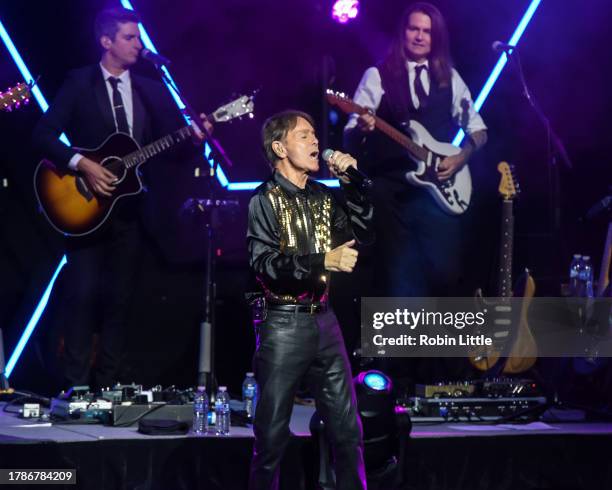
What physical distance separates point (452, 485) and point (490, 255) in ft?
9.73

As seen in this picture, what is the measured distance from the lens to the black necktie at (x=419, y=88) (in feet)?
25.0

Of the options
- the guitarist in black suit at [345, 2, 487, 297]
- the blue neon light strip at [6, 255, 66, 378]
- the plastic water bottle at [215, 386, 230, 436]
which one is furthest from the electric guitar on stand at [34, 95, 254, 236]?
the plastic water bottle at [215, 386, 230, 436]

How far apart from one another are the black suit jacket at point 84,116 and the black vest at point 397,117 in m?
Answer: 1.77

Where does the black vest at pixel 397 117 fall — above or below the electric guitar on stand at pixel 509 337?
above

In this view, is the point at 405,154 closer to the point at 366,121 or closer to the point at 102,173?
the point at 366,121

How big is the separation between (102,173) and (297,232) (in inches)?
111

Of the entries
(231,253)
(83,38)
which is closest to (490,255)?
(231,253)

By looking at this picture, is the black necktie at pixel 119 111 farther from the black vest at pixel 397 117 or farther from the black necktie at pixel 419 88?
the black necktie at pixel 419 88

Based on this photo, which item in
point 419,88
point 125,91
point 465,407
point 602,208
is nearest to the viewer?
point 465,407

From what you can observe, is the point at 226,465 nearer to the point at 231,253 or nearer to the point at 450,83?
A: the point at 231,253

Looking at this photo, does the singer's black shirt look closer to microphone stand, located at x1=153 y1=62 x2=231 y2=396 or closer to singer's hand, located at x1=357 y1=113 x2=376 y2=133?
microphone stand, located at x1=153 y1=62 x2=231 y2=396

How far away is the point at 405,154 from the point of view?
7.48 metres

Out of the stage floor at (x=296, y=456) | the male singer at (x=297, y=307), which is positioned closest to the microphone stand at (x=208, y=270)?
the stage floor at (x=296, y=456)

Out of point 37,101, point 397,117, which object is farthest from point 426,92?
point 37,101
